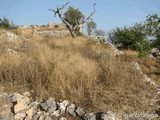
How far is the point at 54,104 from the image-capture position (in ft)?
15.5

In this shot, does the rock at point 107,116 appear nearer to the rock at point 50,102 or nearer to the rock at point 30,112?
the rock at point 50,102

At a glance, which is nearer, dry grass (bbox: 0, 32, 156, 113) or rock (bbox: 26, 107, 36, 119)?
rock (bbox: 26, 107, 36, 119)

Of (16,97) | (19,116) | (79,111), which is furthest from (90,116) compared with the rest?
(16,97)

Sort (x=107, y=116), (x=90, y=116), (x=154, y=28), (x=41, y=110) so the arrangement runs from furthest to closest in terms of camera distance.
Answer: (x=154, y=28) → (x=41, y=110) → (x=90, y=116) → (x=107, y=116)

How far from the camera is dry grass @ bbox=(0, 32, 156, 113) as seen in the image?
4875 millimetres

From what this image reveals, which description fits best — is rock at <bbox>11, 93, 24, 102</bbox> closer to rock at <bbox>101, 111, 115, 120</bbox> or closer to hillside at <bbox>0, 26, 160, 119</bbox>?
hillside at <bbox>0, 26, 160, 119</bbox>

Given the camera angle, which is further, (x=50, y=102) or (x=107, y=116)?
(x=50, y=102)

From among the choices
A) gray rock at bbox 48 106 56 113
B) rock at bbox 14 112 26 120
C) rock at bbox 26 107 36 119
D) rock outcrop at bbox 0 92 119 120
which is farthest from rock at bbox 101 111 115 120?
rock at bbox 14 112 26 120

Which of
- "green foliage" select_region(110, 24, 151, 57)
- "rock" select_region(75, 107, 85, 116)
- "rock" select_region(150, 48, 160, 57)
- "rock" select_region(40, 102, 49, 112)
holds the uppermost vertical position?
"green foliage" select_region(110, 24, 151, 57)

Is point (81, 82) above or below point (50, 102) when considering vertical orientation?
above

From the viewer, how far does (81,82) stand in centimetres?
510

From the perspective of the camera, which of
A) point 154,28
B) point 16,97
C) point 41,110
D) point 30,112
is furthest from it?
point 154,28

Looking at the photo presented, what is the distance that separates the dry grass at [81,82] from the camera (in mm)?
4875

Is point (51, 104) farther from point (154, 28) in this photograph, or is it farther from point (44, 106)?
point (154, 28)
